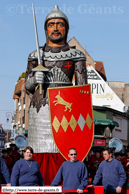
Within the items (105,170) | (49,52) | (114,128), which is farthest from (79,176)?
(114,128)

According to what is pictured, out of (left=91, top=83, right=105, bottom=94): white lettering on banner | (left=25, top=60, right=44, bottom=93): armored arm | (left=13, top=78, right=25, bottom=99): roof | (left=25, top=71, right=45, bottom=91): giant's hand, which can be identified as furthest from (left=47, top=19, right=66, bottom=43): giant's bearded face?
(left=13, top=78, right=25, bottom=99): roof

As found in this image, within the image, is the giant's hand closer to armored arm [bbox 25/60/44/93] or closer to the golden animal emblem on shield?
armored arm [bbox 25/60/44/93]

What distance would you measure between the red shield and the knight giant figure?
552 mm

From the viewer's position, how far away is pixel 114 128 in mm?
44219

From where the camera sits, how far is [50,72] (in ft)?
35.1

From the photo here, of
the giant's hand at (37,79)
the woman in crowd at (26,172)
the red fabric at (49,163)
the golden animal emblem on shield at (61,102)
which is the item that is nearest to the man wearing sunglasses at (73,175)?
the woman in crowd at (26,172)

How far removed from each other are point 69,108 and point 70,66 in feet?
3.97

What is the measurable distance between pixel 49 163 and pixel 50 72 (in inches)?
89.2

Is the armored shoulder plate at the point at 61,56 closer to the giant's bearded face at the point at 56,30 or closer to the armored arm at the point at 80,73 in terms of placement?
the armored arm at the point at 80,73

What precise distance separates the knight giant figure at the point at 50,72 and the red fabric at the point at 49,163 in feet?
0.55

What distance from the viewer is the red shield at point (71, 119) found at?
32.8ft

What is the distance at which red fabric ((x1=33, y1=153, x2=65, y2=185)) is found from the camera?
33.9 ft

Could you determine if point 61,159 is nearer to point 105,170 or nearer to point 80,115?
point 80,115

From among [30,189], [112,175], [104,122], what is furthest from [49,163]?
[104,122]
